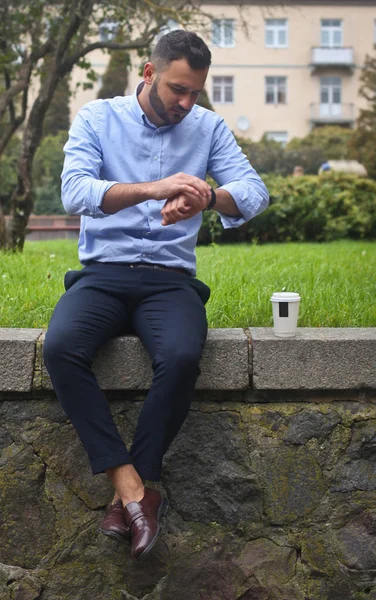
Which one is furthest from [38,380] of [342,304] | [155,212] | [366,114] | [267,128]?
[267,128]

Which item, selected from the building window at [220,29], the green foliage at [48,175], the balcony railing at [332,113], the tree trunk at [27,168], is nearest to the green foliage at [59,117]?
the green foliage at [48,175]

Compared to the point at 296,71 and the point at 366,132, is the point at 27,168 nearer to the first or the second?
the point at 366,132

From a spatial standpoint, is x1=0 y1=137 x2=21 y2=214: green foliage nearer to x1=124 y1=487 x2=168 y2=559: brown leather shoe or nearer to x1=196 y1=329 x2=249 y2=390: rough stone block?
x1=196 y1=329 x2=249 y2=390: rough stone block

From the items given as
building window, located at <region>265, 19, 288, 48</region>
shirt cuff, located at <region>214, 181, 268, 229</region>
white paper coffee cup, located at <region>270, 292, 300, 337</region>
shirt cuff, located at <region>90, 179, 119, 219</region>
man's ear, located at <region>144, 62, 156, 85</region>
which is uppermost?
building window, located at <region>265, 19, 288, 48</region>

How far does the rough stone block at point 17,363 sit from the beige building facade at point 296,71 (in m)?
34.1

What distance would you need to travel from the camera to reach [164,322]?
2.94m

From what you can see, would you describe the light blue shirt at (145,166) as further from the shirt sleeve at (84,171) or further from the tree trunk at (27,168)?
the tree trunk at (27,168)

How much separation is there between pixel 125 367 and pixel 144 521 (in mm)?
573

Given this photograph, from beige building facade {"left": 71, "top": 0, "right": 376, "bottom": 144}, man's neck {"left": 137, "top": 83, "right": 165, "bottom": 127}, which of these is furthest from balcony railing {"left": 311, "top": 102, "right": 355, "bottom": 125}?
man's neck {"left": 137, "top": 83, "right": 165, "bottom": 127}

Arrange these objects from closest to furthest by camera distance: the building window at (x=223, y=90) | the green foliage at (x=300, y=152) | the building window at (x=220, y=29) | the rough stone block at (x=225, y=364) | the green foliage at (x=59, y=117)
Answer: the rough stone block at (x=225, y=364) → the building window at (x=220, y=29) → the green foliage at (x=300, y=152) → the green foliage at (x=59, y=117) → the building window at (x=223, y=90)

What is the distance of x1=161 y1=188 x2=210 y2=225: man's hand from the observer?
2945 mm

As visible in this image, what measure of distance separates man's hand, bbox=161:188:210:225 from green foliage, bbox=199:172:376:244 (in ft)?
26.2

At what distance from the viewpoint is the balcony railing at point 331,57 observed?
36344 mm

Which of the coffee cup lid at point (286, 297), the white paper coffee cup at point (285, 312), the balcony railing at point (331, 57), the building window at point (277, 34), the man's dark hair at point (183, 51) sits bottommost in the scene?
the white paper coffee cup at point (285, 312)
